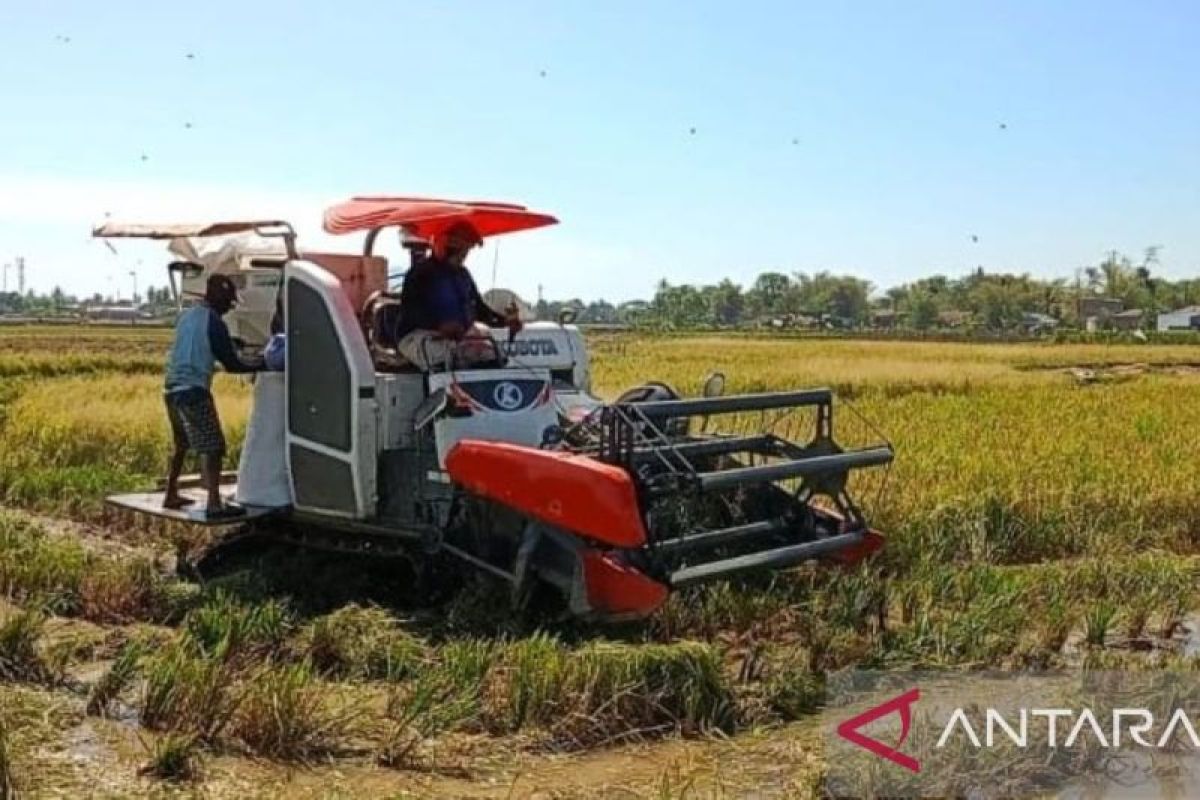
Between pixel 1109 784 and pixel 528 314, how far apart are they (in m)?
5.12

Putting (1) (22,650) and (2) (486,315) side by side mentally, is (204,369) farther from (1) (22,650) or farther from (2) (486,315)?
(1) (22,650)

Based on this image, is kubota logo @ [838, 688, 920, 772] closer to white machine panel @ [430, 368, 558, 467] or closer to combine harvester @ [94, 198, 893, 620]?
combine harvester @ [94, 198, 893, 620]

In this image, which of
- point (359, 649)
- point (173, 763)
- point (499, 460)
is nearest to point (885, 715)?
point (499, 460)

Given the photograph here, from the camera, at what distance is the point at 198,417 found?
810cm

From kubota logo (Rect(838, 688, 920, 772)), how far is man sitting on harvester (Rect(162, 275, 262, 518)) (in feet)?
13.1

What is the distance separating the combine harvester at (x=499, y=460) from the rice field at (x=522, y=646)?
285mm

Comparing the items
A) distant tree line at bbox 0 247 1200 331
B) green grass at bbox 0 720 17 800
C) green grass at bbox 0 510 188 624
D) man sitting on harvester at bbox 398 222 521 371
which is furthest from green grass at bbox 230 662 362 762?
distant tree line at bbox 0 247 1200 331

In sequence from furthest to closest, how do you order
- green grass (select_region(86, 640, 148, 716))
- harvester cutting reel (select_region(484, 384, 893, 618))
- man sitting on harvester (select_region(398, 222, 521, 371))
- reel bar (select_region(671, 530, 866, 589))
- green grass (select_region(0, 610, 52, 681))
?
man sitting on harvester (select_region(398, 222, 521, 371)) < reel bar (select_region(671, 530, 866, 589)) < harvester cutting reel (select_region(484, 384, 893, 618)) < green grass (select_region(0, 610, 52, 681)) < green grass (select_region(86, 640, 148, 716))

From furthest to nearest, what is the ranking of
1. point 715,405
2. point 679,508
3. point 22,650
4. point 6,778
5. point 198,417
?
point 198,417, point 679,508, point 715,405, point 22,650, point 6,778

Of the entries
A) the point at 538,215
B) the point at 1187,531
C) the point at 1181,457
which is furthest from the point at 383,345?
the point at 1181,457

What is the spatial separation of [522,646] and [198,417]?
10.6ft

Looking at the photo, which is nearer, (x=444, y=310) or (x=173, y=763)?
(x=173, y=763)

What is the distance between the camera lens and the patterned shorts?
318 inches

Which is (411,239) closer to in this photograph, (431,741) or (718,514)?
(718,514)
